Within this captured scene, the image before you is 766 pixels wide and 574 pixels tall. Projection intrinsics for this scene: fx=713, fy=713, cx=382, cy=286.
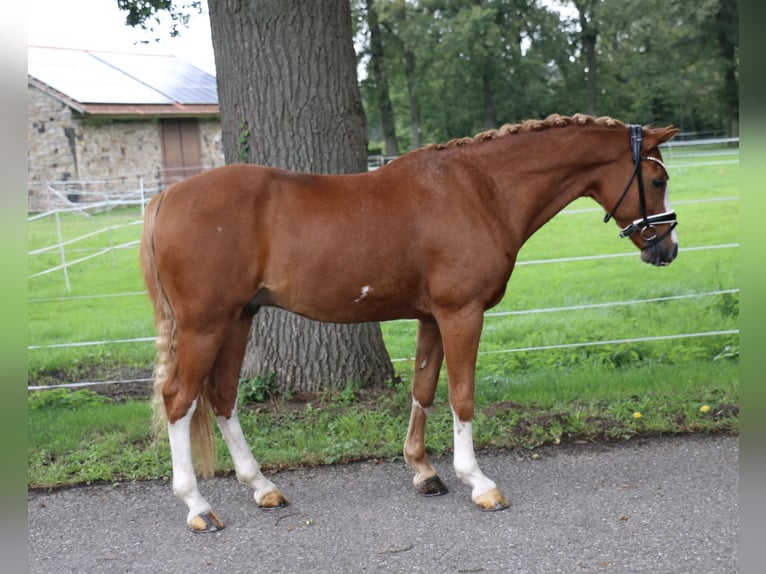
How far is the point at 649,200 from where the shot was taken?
3945 millimetres

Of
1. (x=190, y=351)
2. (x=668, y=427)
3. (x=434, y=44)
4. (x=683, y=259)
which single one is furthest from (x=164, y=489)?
(x=434, y=44)

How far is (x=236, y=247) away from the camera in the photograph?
3.68 meters

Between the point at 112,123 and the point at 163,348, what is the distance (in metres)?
24.0

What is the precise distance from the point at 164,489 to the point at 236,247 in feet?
5.48

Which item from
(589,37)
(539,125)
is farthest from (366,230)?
(589,37)

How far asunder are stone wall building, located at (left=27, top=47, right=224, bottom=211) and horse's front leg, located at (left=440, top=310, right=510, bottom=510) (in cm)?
2048

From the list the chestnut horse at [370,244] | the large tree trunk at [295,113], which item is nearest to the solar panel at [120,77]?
the large tree trunk at [295,113]

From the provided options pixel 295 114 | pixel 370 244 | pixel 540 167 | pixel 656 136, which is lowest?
pixel 370 244

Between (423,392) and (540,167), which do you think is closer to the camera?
(540,167)

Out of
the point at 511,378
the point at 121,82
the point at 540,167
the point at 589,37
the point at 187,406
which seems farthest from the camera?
the point at 589,37

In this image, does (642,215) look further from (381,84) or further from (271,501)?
(381,84)

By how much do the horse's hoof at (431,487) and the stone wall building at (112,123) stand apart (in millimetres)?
20315

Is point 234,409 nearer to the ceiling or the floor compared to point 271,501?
nearer to the ceiling

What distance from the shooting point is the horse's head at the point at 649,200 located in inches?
154
